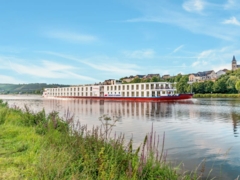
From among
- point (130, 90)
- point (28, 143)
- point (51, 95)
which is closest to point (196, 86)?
Answer: point (130, 90)

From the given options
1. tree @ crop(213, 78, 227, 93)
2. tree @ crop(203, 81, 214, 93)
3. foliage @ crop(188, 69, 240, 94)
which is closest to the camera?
foliage @ crop(188, 69, 240, 94)

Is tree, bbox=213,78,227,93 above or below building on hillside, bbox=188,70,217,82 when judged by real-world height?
below

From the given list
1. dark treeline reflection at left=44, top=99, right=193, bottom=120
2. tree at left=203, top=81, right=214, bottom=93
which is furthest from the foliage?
dark treeline reflection at left=44, top=99, right=193, bottom=120

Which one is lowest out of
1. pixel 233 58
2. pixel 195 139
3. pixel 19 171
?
pixel 195 139

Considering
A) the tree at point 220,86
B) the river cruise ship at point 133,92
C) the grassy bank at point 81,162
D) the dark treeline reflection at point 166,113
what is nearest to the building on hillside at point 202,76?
the tree at point 220,86

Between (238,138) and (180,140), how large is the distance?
3.06 metres

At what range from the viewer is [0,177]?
14.9 ft

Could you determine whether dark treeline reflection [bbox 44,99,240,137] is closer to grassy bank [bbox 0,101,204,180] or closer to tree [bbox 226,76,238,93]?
grassy bank [bbox 0,101,204,180]

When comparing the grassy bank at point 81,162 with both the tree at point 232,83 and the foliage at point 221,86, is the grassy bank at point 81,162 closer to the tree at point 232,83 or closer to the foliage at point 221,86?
the foliage at point 221,86

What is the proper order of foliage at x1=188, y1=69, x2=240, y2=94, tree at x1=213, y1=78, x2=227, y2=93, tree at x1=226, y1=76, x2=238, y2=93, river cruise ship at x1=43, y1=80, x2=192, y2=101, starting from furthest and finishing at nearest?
tree at x1=213, y1=78, x2=227, y2=93
foliage at x1=188, y1=69, x2=240, y2=94
tree at x1=226, y1=76, x2=238, y2=93
river cruise ship at x1=43, y1=80, x2=192, y2=101

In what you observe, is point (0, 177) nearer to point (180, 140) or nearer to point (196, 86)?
point (180, 140)

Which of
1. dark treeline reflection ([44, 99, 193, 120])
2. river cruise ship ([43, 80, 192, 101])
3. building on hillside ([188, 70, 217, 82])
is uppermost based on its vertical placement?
building on hillside ([188, 70, 217, 82])

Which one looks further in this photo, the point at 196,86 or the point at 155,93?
the point at 196,86

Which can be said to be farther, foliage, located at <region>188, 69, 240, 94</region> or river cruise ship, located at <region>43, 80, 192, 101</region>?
foliage, located at <region>188, 69, 240, 94</region>
